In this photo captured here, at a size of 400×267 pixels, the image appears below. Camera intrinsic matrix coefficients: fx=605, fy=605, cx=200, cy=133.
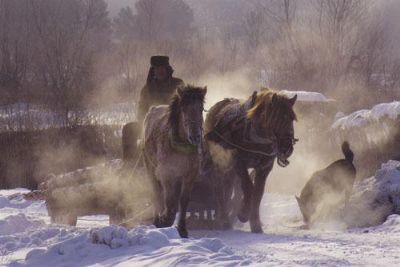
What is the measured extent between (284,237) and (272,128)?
1.47m

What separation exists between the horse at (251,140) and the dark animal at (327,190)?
2.00m

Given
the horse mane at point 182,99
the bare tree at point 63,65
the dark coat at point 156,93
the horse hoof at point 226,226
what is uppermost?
the bare tree at point 63,65

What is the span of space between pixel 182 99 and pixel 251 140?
160 centimetres

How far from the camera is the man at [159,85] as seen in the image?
32.6ft

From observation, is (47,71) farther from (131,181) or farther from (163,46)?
(131,181)

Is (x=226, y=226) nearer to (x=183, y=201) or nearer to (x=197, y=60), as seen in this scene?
(x=183, y=201)

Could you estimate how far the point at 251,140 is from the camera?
8688mm

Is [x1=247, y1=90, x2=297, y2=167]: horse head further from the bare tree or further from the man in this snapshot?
the bare tree

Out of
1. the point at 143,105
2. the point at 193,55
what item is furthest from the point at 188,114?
the point at 193,55

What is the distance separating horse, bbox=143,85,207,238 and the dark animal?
11.8ft

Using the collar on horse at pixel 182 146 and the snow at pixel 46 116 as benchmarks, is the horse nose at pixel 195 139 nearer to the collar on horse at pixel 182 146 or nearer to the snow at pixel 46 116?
the collar on horse at pixel 182 146

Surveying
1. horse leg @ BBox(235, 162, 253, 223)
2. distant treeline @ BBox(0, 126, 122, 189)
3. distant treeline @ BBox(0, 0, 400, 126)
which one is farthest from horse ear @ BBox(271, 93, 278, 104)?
distant treeline @ BBox(0, 0, 400, 126)

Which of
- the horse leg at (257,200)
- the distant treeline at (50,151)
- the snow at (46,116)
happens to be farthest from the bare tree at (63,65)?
the horse leg at (257,200)

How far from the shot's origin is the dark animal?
432 inches
